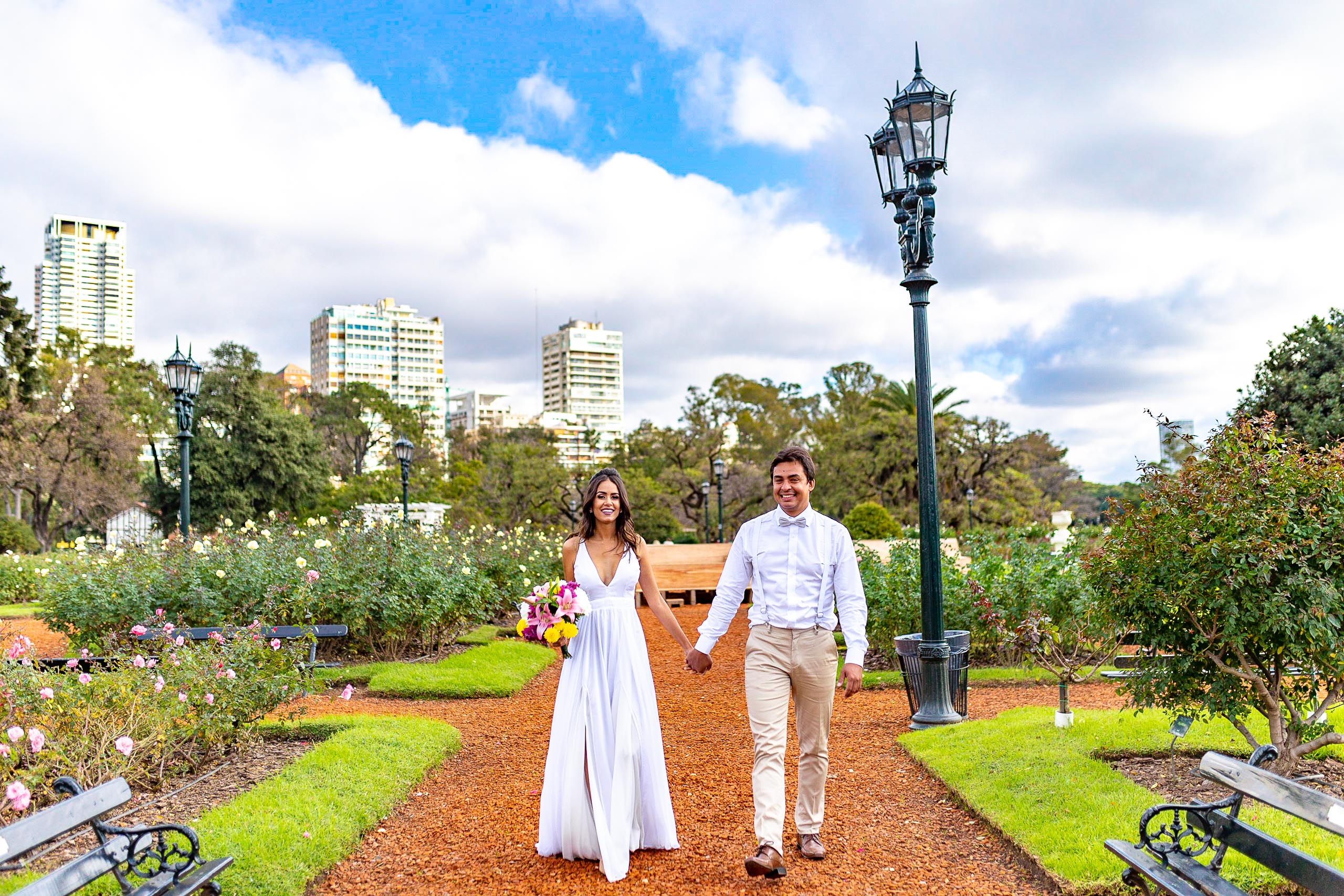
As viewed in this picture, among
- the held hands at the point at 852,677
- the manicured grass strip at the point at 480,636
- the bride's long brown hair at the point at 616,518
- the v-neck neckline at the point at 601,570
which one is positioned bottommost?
the manicured grass strip at the point at 480,636

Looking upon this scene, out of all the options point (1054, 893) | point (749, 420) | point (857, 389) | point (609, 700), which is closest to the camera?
point (1054, 893)

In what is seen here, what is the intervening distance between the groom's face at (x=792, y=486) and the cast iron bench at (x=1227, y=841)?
1770mm

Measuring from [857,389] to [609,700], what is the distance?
43.3 metres

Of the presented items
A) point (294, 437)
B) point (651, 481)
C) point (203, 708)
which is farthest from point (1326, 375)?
point (294, 437)

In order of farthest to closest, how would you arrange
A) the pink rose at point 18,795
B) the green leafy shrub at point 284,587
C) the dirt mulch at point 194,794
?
the green leafy shrub at point 284,587 → the dirt mulch at point 194,794 → the pink rose at point 18,795

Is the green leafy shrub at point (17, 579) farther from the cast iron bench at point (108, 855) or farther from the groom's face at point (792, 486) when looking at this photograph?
the groom's face at point (792, 486)

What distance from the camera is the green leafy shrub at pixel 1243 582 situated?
4543mm

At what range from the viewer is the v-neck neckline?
437 cm

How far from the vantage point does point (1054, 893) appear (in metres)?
3.81

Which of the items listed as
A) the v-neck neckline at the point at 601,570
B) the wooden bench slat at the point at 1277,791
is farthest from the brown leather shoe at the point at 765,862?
the wooden bench slat at the point at 1277,791

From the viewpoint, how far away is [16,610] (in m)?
18.8

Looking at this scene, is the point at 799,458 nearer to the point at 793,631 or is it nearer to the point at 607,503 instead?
the point at 793,631

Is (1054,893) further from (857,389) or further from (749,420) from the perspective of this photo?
(857,389)

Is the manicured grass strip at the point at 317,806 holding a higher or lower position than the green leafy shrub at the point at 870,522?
lower
